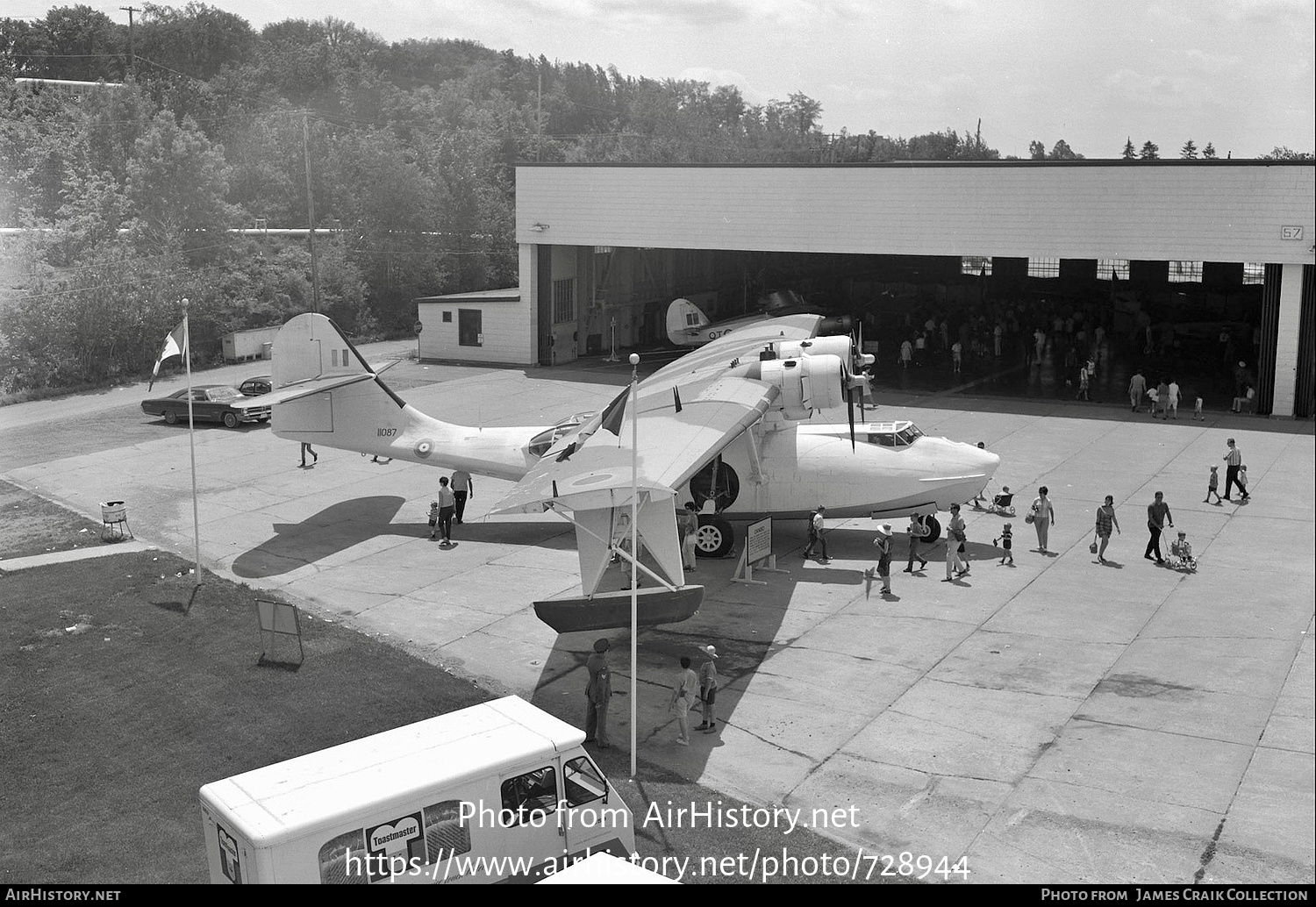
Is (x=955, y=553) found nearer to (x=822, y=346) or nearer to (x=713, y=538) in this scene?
(x=713, y=538)

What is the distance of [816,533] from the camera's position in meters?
25.7

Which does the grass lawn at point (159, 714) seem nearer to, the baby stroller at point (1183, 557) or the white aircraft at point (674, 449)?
the white aircraft at point (674, 449)

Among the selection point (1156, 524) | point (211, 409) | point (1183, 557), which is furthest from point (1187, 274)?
point (211, 409)

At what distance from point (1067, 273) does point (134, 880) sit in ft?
222

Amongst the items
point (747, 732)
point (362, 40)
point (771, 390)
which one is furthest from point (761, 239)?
point (362, 40)

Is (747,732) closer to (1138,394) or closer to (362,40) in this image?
(1138,394)

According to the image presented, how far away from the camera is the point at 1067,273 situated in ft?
233

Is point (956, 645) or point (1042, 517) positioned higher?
point (1042, 517)

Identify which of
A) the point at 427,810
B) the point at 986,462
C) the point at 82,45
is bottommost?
the point at 427,810

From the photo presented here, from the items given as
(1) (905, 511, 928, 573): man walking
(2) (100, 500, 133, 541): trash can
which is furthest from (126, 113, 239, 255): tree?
(1) (905, 511, 928, 573): man walking

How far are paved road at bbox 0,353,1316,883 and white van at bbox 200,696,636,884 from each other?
8.37 feet

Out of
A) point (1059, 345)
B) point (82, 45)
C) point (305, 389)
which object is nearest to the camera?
point (305, 389)

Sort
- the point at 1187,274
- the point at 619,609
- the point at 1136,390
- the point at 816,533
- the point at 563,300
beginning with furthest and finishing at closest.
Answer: the point at 1187,274
the point at 563,300
the point at 1136,390
the point at 816,533
the point at 619,609

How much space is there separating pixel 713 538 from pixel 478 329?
100.0 ft
